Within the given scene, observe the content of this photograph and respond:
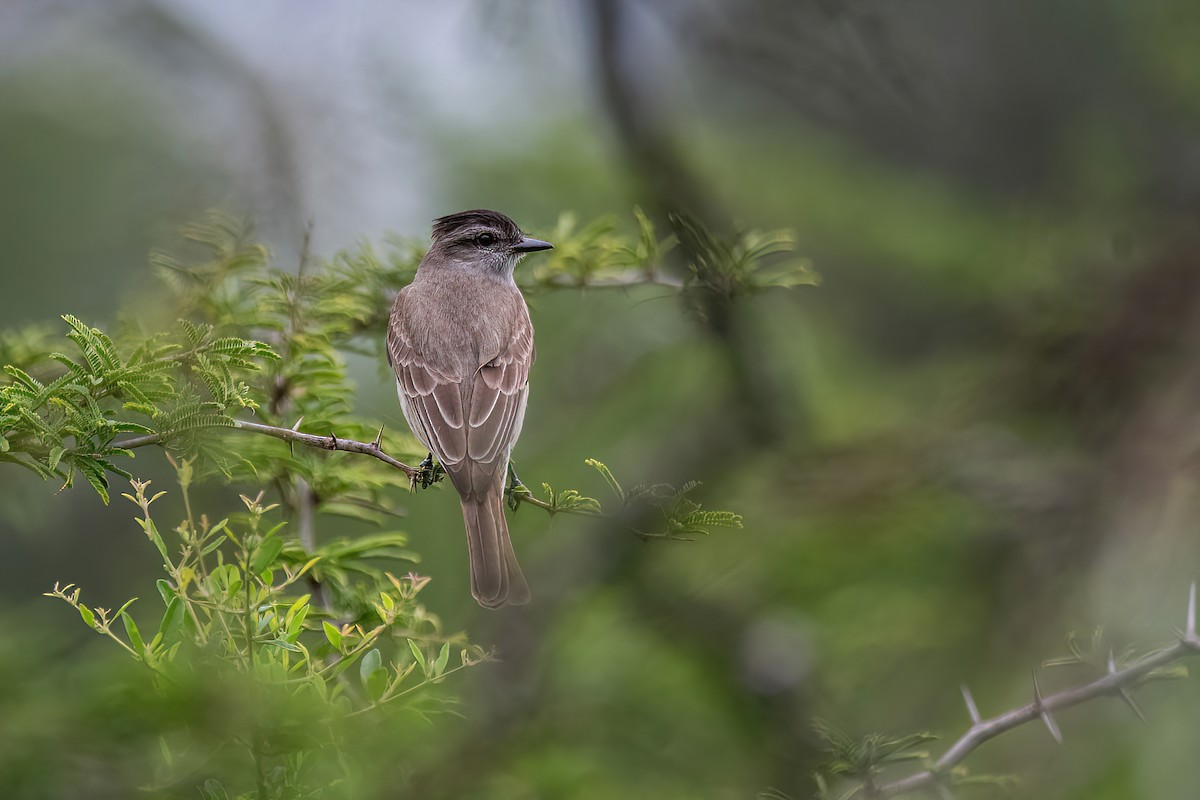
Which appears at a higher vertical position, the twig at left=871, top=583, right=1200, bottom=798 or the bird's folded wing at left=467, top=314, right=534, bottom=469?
the bird's folded wing at left=467, top=314, right=534, bottom=469

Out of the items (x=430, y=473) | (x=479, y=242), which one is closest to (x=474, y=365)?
(x=430, y=473)

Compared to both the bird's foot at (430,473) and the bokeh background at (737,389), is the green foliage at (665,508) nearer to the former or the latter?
the bokeh background at (737,389)

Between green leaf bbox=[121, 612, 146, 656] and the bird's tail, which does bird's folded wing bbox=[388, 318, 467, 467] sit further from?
green leaf bbox=[121, 612, 146, 656]

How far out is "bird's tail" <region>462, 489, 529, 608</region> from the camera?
409 cm

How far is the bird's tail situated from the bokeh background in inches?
20.2

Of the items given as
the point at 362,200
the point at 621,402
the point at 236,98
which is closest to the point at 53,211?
the point at 236,98

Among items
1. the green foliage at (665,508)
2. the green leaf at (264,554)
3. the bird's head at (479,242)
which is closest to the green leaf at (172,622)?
the green leaf at (264,554)

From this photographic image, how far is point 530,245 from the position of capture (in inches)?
223

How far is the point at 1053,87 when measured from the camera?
12445mm

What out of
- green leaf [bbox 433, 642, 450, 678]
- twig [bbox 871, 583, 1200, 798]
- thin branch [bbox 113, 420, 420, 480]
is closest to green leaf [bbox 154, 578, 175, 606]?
thin branch [bbox 113, 420, 420, 480]

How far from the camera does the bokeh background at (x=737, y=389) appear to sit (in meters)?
5.57

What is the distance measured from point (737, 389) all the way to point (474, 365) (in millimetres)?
1434

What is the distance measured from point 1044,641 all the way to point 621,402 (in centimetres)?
315

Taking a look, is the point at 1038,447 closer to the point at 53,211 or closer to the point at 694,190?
the point at 694,190
